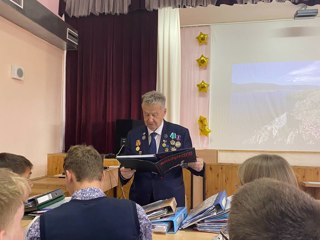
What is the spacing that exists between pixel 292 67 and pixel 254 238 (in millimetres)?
4173

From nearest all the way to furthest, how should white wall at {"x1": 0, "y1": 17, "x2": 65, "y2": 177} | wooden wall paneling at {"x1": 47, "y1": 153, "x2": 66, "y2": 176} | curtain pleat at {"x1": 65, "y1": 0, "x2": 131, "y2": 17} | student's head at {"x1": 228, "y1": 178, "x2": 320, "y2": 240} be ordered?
student's head at {"x1": 228, "y1": 178, "x2": 320, "y2": 240}
white wall at {"x1": 0, "y1": 17, "x2": 65, "y2": 177}
wooden wall paneling at {"x1": 47, "y1": 153, "x2": 66, "y2": 176}
curtain pleat at {"x1": 65, "y1": 0, "x2": 131, "y2": 17}

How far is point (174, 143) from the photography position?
7.57ft

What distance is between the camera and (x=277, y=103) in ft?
14.3

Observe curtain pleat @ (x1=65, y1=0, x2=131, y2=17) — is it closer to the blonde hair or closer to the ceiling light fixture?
the ceiling light fixture

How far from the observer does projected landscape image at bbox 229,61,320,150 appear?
4.27 metres

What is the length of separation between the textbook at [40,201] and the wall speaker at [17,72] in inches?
75.8

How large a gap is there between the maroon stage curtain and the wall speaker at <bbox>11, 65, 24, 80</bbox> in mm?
959

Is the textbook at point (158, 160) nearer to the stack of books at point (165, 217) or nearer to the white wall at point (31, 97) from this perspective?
the stack of books at point (165, 217)

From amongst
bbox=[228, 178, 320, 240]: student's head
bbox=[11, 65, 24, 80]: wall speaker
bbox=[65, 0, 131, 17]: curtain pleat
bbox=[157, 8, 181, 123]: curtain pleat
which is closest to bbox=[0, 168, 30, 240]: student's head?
bbox=[228, 178, 320, 240]: student's head

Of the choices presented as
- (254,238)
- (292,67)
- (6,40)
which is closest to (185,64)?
(292,67)

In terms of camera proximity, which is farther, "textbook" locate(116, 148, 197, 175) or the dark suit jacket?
the dark suit jacket

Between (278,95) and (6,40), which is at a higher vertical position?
(6,40)

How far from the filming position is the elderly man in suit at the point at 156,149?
2.18 metres

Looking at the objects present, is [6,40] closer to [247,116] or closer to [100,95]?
[100,95]
